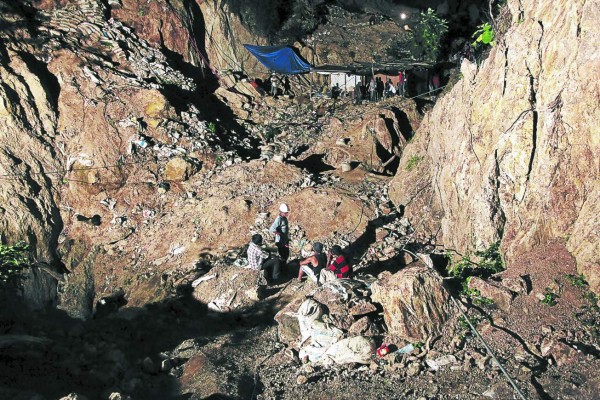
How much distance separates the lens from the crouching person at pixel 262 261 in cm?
1225

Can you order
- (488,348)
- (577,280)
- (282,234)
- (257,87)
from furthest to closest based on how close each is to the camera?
(257,87)
(282,234)
(577,280)
(488,348)

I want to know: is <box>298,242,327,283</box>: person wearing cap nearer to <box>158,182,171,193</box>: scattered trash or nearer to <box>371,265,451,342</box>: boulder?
<box>371,265,451,342</box>: boulder

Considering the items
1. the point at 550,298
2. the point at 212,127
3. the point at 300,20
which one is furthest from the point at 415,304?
the point at 300,20

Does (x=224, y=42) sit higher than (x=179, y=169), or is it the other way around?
(x=224, y=42)

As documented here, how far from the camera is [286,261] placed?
13.1m

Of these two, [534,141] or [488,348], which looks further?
[534,141]

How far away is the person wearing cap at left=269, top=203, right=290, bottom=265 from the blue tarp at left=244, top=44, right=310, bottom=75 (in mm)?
11742

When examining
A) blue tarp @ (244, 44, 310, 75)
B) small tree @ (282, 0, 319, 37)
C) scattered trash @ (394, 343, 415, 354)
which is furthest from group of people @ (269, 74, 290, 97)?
scattered trash @ (394, 343, 415, 354)

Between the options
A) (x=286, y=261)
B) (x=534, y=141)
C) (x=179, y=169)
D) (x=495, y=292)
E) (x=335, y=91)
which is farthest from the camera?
(x=335, y=91)

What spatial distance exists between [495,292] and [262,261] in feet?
15.6

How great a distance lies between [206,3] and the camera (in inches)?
940

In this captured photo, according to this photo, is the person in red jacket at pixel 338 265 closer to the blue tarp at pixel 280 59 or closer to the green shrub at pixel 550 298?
the green shrub at pixel 550 298

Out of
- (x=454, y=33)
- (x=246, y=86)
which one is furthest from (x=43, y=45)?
(x=454, y=33)

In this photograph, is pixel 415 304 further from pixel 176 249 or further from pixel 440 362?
pixel 176 249
